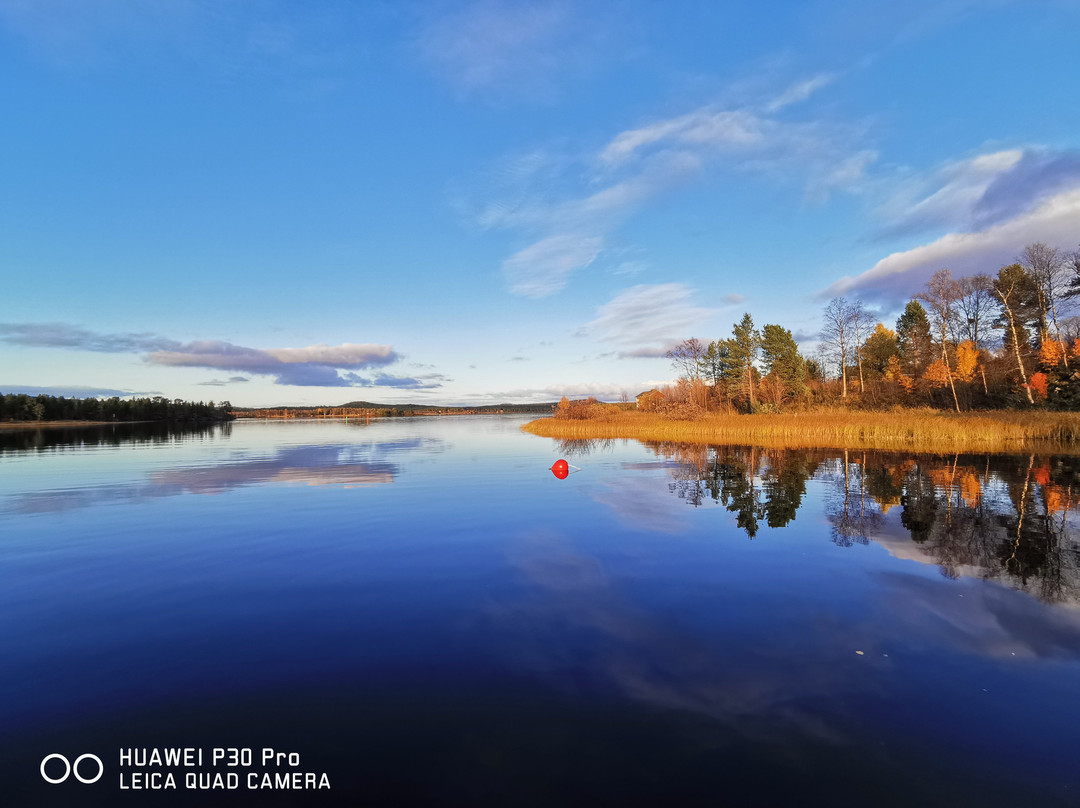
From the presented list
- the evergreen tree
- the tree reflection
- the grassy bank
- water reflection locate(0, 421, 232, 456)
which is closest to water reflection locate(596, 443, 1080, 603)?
the tree reflection

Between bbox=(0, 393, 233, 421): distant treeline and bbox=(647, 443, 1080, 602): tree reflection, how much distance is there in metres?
165

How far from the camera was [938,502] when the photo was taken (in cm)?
1609

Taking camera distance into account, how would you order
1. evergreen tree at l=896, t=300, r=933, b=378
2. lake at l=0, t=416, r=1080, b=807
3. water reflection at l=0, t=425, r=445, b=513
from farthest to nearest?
evergreen tree at l=896, t=300, r=933, b=378 < water reflection at l=0, t=425, r=445, b=513 < lake at l=0, t=416, r=1080, b=807

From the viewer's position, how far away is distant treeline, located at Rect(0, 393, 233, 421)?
125 metres

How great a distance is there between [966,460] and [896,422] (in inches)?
380

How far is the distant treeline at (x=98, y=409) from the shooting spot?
409 ft

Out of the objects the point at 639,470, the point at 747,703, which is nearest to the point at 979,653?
the point at 747,703

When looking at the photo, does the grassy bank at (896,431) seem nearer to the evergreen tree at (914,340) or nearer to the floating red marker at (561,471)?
the floating red marker at (561,471)

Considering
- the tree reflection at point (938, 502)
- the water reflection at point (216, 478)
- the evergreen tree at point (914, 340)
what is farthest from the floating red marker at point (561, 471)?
the evergreen tree at point (914, 340)

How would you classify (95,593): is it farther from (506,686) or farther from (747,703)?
(747,703)

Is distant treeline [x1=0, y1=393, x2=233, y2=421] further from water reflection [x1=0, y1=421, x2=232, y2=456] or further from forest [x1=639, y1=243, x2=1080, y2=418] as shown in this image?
forest [x1=639, y1=243, x2=1080, y2=418]

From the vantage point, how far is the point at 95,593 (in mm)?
8914

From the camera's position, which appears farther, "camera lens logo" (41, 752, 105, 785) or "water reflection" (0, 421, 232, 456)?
"water reflection" (0, 421, 232, 456)

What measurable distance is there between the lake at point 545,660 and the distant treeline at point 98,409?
157 m
